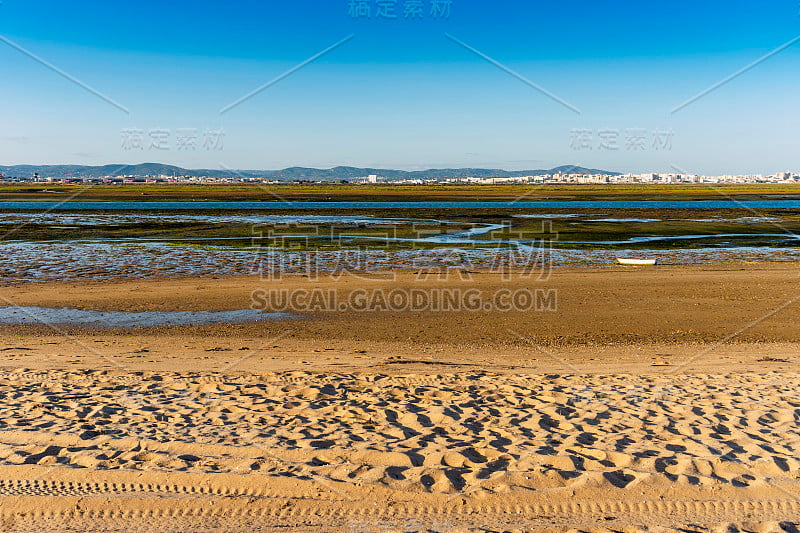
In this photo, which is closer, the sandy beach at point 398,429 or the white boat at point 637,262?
the sandy beach at point 398,429

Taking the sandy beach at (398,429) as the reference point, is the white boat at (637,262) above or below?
above

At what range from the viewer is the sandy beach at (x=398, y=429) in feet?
18.2

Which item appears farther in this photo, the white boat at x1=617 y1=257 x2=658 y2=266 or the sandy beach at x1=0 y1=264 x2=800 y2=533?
the white boat at x1=617 y1=257 x2=658 y2=266

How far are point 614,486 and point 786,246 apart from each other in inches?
1344

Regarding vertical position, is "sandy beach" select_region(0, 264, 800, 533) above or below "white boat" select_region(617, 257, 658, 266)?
below

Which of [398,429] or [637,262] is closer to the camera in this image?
[398,429]

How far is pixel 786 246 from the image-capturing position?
33500 mm

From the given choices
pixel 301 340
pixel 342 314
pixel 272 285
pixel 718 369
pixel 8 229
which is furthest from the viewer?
pixel 8 229

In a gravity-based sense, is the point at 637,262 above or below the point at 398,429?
above

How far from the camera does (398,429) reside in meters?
7.35

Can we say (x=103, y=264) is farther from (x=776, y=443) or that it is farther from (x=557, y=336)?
(x=776, y=443)

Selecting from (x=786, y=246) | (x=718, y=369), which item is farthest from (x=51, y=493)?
(x=786, y=246)

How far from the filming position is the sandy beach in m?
5.55

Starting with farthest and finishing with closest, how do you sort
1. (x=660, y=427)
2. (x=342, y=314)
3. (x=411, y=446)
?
1. (x=342, y=314)
2. (x=660, y=427)
3. (x=411, y=446)
